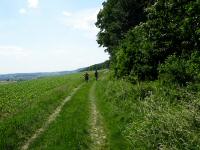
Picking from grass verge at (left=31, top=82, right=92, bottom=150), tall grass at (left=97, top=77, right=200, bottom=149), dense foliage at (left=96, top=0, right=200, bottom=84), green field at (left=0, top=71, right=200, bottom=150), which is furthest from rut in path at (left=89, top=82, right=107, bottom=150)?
dense foliage at (left=96, top=0, right=200, bottom=84)

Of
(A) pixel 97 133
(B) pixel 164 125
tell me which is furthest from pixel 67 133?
(B) pixel 164 125

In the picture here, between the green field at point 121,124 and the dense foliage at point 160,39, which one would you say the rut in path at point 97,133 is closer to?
the green field at point 121,124

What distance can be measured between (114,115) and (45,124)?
402 centimetres

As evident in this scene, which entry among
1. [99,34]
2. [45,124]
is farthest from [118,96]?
[99,34]

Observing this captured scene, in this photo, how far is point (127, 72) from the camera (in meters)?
38.0

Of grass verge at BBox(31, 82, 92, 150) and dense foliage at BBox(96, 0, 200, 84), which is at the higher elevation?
dense foliage at BBox(96, 0, 200, 84)

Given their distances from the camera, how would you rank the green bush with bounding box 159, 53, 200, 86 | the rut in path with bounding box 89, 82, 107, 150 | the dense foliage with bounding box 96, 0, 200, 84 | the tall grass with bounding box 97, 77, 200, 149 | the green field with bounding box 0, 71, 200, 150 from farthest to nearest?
the dense foliage with bounding box 96, 0, 200, 84 < the green bush with bounding box 159, 53, 200, 86 < the rut in path with bounding box 89, 82, 107, 150 < the green field with bounding box 0, 71, 200, 150 < the tall grass with bounding box 97, 77, 200, 149

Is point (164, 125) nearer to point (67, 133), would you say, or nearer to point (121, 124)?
point (121, 124)

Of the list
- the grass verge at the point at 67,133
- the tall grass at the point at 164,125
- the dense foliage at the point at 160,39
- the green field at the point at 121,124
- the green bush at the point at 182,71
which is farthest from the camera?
the dense foliage at the point at 160,39

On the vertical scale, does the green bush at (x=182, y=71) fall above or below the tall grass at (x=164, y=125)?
above

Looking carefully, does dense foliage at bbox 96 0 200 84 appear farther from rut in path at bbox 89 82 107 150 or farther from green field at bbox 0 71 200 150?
rut in path at bbox 89 82 107 150

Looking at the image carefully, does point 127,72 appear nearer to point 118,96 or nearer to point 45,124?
point 118,96

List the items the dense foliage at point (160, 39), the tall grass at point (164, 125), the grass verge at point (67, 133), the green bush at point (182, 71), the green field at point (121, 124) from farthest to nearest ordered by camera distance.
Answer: the dense foliage at point (160, 39)
the green bush at point (182, 71)
the grass verge at point (67, 133)
the green field at point (121, 124)
the tall grass at point (164, 125)

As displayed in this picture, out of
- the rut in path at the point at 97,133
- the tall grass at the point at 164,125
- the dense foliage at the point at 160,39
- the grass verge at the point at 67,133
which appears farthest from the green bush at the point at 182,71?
the grass verge at the point at 67,133
